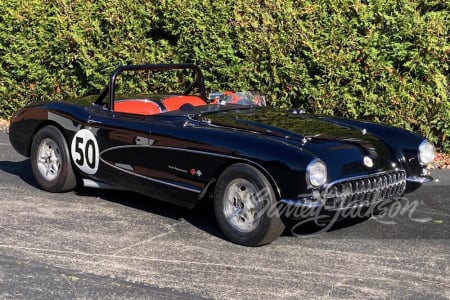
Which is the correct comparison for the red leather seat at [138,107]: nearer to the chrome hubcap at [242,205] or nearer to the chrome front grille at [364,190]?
the chrome hubcap at [242,205]

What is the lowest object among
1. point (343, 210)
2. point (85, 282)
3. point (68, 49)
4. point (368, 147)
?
point (85, 282)

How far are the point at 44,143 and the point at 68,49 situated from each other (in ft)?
14.3

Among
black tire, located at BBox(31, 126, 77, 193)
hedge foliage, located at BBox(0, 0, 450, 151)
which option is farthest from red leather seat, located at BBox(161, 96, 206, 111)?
hedge foliage, located at BBox(0, 0, 450, 151)

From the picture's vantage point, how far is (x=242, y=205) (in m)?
5.19

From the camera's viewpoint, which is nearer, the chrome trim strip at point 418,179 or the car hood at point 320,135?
the car hood at point 320,135

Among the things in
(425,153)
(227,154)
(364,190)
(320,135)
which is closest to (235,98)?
(320,135)

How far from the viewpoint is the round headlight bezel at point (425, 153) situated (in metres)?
5.85

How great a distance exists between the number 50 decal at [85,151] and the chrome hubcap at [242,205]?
1.60 m

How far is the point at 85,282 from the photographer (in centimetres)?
444


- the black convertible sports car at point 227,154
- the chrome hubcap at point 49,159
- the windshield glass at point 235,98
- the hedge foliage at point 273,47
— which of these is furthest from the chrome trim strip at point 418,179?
the chrome hubcap at point 49,159

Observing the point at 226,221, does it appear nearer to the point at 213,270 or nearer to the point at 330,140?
the point at 213,270

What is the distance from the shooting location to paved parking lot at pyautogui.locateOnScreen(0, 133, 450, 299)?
4336 mm

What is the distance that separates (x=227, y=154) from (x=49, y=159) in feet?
7.96

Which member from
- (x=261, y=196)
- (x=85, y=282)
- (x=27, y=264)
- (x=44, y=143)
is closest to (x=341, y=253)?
(x=261, y=196)
